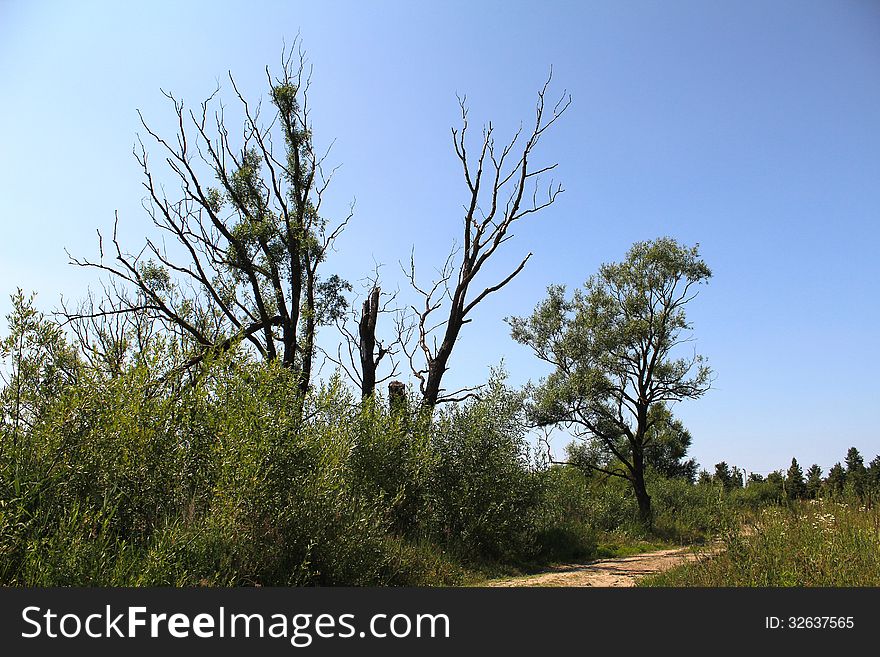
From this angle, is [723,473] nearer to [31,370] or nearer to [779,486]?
[779,486]

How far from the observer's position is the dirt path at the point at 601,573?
11867mm

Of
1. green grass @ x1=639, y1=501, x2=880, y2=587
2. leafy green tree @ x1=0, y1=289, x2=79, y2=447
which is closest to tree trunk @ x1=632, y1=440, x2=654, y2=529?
green grass @ x1=639, y1=501, x2=880, y2=587

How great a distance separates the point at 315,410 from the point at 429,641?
7.73 metres

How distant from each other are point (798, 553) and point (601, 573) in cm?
539

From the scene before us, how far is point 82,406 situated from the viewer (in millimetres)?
7859

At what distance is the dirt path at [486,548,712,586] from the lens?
1187 cm

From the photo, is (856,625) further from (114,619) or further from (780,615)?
(114,619)

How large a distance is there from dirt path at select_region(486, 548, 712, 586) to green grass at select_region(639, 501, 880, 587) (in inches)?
37.2

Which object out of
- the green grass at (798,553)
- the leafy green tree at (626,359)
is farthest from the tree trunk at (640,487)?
the green grass at (798,553)

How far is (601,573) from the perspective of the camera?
13.5 meters

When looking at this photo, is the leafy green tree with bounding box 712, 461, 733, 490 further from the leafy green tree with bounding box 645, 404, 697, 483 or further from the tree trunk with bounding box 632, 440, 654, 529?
the tree trunk with bounding box 632, 440, 654, 529

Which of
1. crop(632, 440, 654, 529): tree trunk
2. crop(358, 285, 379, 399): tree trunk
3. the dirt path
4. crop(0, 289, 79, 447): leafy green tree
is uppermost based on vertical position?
crop(358, 285, 379, 399): tree trunk

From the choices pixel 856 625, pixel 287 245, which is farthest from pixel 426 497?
pixel 287 245

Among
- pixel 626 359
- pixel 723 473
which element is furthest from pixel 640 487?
pixel 723 473
